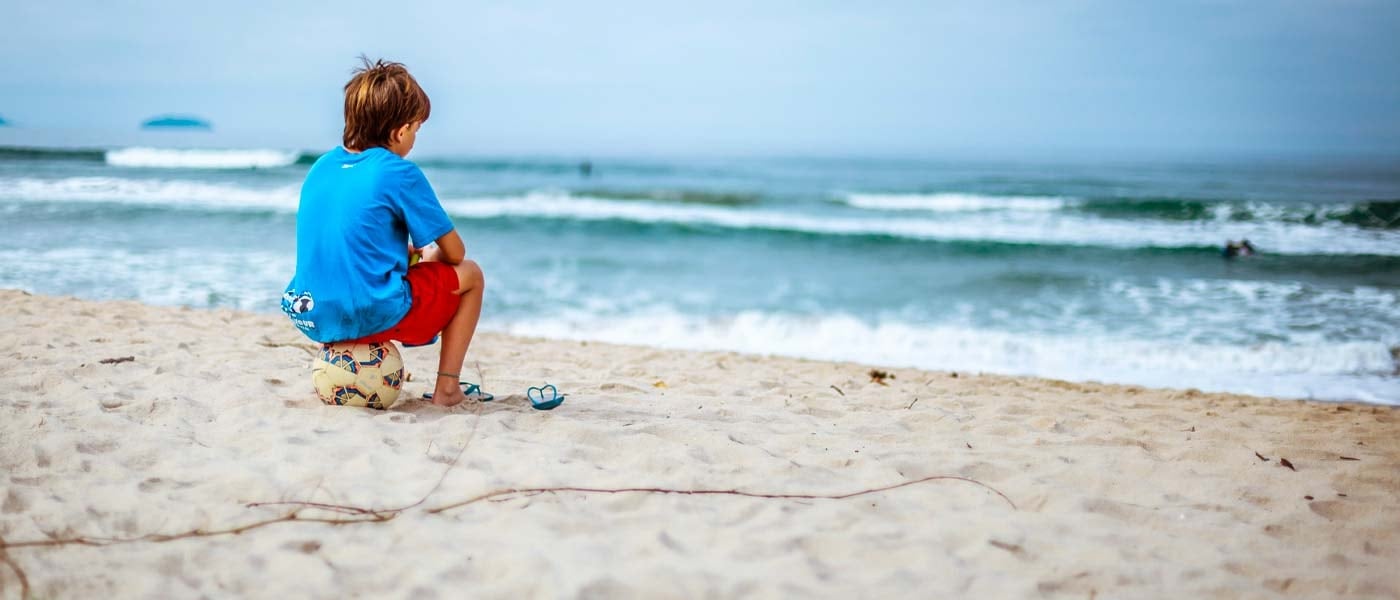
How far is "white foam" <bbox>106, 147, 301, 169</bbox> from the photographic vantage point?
23.9m

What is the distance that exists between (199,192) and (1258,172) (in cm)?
3245

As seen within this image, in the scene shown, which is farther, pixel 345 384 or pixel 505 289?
pixel 505 289

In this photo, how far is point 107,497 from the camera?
2324 millimetres

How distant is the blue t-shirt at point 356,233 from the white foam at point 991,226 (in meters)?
13.1

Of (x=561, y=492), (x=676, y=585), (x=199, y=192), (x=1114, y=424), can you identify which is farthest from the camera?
(x=199, y=192)

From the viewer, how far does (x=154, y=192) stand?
1775cm

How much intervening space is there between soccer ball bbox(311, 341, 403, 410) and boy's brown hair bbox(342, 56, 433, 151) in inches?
29.9

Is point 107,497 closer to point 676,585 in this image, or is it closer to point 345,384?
point 345,384

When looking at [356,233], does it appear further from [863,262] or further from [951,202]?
[951,202]

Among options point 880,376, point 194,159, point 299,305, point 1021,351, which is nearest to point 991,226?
point 1021,351

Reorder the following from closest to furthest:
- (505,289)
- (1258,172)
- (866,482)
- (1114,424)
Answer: (866,482), (1114,424), (505,289), (1258,172)

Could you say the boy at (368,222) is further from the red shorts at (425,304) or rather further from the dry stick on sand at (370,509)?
the dry stick on sand at (370,509)

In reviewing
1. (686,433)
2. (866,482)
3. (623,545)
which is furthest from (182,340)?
(866,482)

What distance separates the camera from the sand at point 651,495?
203 cm
